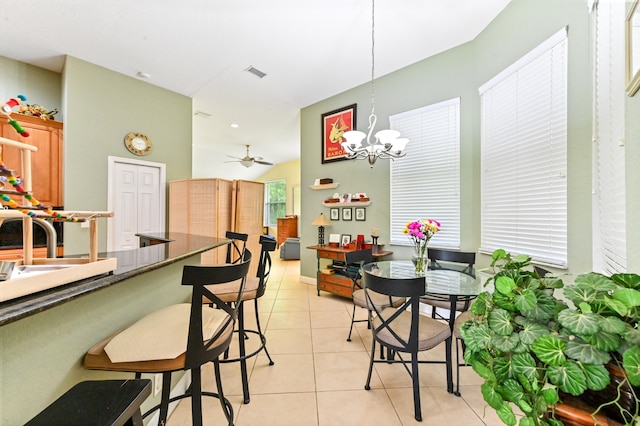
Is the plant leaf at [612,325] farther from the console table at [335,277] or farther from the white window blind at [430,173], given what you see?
the console table at [335,277]

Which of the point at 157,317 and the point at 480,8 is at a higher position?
the point at 480,8

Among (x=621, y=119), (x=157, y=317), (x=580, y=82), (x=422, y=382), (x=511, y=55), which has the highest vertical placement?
(x=511, y=55)

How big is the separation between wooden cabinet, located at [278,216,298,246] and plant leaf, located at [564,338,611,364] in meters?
7.83

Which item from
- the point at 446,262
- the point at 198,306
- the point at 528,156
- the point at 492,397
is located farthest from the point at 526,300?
the point at 446,262

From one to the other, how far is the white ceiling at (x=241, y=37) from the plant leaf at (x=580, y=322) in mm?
2952

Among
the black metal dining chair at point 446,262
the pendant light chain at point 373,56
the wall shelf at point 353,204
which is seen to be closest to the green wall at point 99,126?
the wall shelf at point 353,204

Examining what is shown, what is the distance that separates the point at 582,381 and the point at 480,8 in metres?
3.28

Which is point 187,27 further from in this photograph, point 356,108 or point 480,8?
point 480,8

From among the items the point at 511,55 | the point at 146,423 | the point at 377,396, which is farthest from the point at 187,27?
the point at 377,396

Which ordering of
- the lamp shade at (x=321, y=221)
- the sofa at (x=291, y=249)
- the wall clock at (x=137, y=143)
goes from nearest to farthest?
1. the wall clock at (x=137, y=143)
2. the lamp shade at (x=321, y=221)
3. the sofa at (x=291, y=249)

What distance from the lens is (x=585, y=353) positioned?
0.54 metres

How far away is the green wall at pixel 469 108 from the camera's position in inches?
69.7

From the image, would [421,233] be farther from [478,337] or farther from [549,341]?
[549,341]

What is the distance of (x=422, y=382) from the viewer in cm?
194
